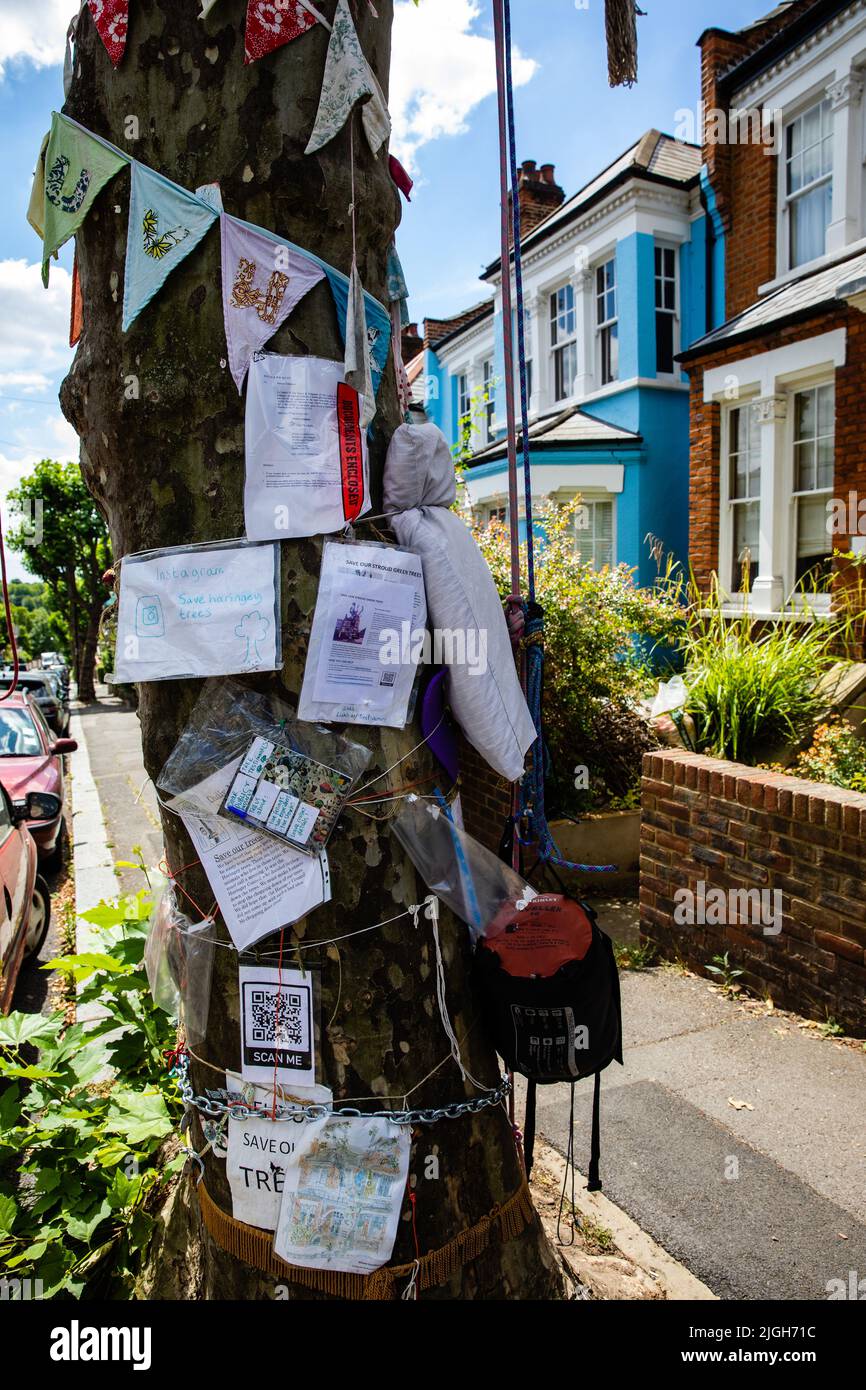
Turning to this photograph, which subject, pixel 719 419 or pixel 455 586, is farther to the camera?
pixel 719 419

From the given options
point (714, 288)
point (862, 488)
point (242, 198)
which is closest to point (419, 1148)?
point (242, 198)

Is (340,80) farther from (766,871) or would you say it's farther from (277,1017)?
(766,871)

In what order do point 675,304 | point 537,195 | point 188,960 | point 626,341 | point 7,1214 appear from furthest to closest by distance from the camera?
point 537,195
point 626,341
point 675,304
point 7,1214
point 188,960

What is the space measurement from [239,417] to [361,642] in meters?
0.56

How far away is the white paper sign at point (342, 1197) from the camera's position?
197cm

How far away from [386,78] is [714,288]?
11691 millimetres

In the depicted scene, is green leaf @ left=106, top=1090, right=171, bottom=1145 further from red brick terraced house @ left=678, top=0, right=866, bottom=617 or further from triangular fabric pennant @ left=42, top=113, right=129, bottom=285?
red brick terraced house @ left=678, top=0, right=866, bottom=617

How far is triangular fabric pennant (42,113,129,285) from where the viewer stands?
2018mm

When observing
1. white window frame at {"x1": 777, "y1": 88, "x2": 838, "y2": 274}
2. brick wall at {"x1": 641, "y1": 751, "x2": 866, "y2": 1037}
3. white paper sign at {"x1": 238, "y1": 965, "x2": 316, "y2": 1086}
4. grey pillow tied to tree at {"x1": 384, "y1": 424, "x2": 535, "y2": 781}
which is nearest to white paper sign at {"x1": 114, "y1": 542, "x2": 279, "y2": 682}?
grey pillow tied to tree at {"x1": 384, "y1": 424, "x2": 535, "y2": 781}

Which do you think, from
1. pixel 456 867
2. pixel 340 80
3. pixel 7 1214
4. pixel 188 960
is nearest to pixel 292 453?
pixel 340 80

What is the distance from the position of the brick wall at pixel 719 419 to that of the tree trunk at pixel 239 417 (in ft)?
26.8

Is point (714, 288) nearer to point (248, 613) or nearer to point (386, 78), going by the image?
point (386, 78)

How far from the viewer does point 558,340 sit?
50.3 feet

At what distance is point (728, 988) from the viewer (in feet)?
15.9
